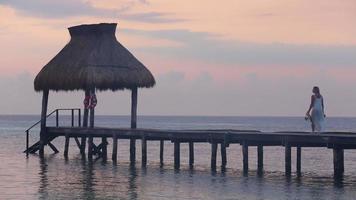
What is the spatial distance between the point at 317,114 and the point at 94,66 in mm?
12502

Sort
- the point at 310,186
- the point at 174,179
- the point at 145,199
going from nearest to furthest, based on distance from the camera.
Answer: the point at 145,199
the point at 310,186
the point at 174,179

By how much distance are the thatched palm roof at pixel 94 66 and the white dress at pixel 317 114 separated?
37.0 feet

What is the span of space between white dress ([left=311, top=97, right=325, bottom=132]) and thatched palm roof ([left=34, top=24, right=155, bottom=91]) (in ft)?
37.0

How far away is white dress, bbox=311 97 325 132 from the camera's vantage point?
29.4 metres

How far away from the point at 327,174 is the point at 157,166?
7.36 metres

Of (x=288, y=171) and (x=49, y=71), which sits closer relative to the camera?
(x=288, y=171)

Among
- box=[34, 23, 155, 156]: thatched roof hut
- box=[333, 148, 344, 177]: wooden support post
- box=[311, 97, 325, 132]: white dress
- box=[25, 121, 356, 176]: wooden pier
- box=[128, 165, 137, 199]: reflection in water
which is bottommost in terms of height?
box=[128, 165, 137, 199]: reflection in water

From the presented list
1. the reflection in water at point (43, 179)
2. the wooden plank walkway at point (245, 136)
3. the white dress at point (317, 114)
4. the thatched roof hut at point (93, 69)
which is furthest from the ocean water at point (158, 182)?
the thatched roof hut at point (93, 69)

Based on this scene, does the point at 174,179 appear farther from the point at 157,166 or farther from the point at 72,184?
the point at 157,166

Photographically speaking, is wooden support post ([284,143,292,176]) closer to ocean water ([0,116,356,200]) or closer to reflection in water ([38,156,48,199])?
ocean water ([0,116,356,200])

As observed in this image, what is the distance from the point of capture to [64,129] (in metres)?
39.3

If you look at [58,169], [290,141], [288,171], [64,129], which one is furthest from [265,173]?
[64,129]

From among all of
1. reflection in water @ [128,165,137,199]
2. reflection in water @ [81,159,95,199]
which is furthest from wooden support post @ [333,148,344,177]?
reflection in water @ [81,159,95,199]

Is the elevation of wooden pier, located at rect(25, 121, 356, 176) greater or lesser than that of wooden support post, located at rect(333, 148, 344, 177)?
greater
